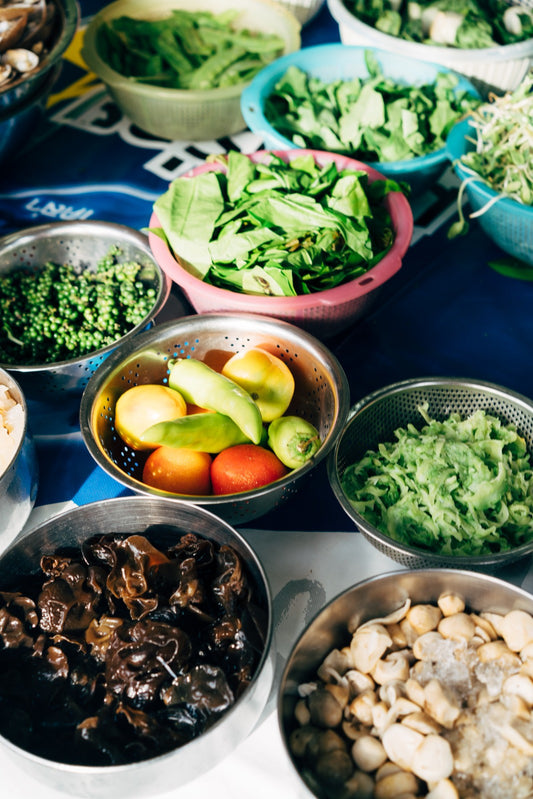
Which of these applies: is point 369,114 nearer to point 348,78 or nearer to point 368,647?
point 348,78

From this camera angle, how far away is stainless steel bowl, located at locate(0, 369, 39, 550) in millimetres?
1303

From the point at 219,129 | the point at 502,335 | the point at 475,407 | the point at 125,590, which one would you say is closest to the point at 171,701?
the point at 125,590

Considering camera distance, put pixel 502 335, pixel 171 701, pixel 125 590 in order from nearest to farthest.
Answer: pixel 171 701 → pixel 125 590 → pixel 502 335

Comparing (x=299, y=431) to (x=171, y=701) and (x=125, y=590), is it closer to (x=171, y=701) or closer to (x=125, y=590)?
(x=125, y=590)

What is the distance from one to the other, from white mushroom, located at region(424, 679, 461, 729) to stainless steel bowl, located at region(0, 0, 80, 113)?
196 cm

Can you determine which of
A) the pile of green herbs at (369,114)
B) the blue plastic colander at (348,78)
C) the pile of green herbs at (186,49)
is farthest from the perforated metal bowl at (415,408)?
the pile of green herbs at (186,49)

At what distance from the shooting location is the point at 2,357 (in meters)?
1.64

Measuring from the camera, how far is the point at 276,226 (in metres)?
1.62

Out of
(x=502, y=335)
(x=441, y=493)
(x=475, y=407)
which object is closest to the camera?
(x=441, y=493)

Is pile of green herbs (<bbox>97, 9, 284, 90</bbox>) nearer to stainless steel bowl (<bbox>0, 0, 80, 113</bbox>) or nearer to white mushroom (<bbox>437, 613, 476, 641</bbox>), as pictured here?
stainless steel bowl (<bbox>0, 0, 80, 113</bbox>)

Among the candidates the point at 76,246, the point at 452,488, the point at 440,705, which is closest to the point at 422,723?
the point at 440,705

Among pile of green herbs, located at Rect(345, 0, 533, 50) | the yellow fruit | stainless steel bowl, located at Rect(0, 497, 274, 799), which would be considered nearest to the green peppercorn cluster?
the yellow fruit

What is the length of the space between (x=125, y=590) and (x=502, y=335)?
122 centimetres

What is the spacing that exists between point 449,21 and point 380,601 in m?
2.12
